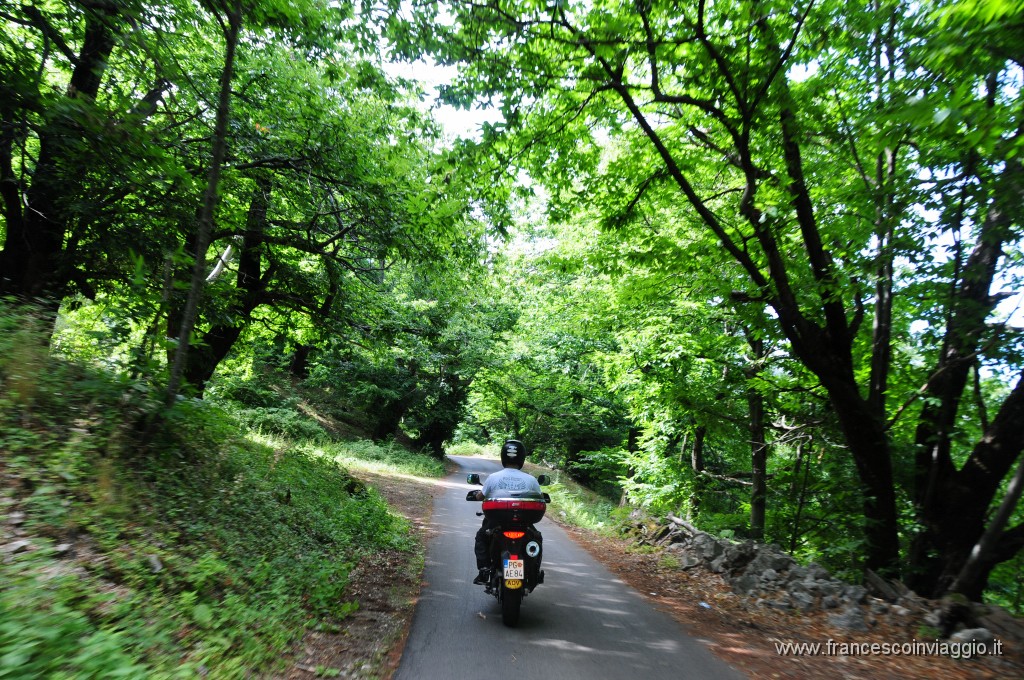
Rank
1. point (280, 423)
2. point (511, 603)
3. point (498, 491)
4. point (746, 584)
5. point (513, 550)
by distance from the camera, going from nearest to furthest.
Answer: point (511, 603), point (513, 550), point (498, 491), point (746, 584), point (280, 423)

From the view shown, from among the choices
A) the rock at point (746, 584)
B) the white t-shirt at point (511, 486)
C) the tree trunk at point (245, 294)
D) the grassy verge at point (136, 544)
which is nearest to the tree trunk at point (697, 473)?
the rock at point (746, 584)

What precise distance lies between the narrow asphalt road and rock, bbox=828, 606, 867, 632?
1.94 m

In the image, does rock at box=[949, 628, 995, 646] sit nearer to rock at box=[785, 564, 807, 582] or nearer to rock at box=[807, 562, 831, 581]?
rock at box=[807, 562, 831, 581]

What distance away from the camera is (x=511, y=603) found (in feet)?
17.4

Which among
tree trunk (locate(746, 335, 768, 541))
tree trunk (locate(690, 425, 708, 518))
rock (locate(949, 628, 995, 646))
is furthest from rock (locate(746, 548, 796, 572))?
tree trunk (locate(690, 425, 708, 518))

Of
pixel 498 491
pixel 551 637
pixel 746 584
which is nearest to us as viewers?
pixel 551 637

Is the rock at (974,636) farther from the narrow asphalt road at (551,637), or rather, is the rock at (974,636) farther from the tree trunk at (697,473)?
the tree trunk at (697,473)

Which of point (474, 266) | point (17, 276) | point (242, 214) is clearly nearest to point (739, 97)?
point (474, 266)

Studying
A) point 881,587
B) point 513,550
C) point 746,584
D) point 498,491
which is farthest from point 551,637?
point 881,587

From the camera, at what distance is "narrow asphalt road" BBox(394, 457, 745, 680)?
441 centimetres

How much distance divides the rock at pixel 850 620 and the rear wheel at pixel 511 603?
3.83m

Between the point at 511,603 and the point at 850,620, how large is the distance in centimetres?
404

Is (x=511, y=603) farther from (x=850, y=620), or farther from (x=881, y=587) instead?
(x=881, y=587)

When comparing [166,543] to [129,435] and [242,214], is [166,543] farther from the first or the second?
[242,214]
